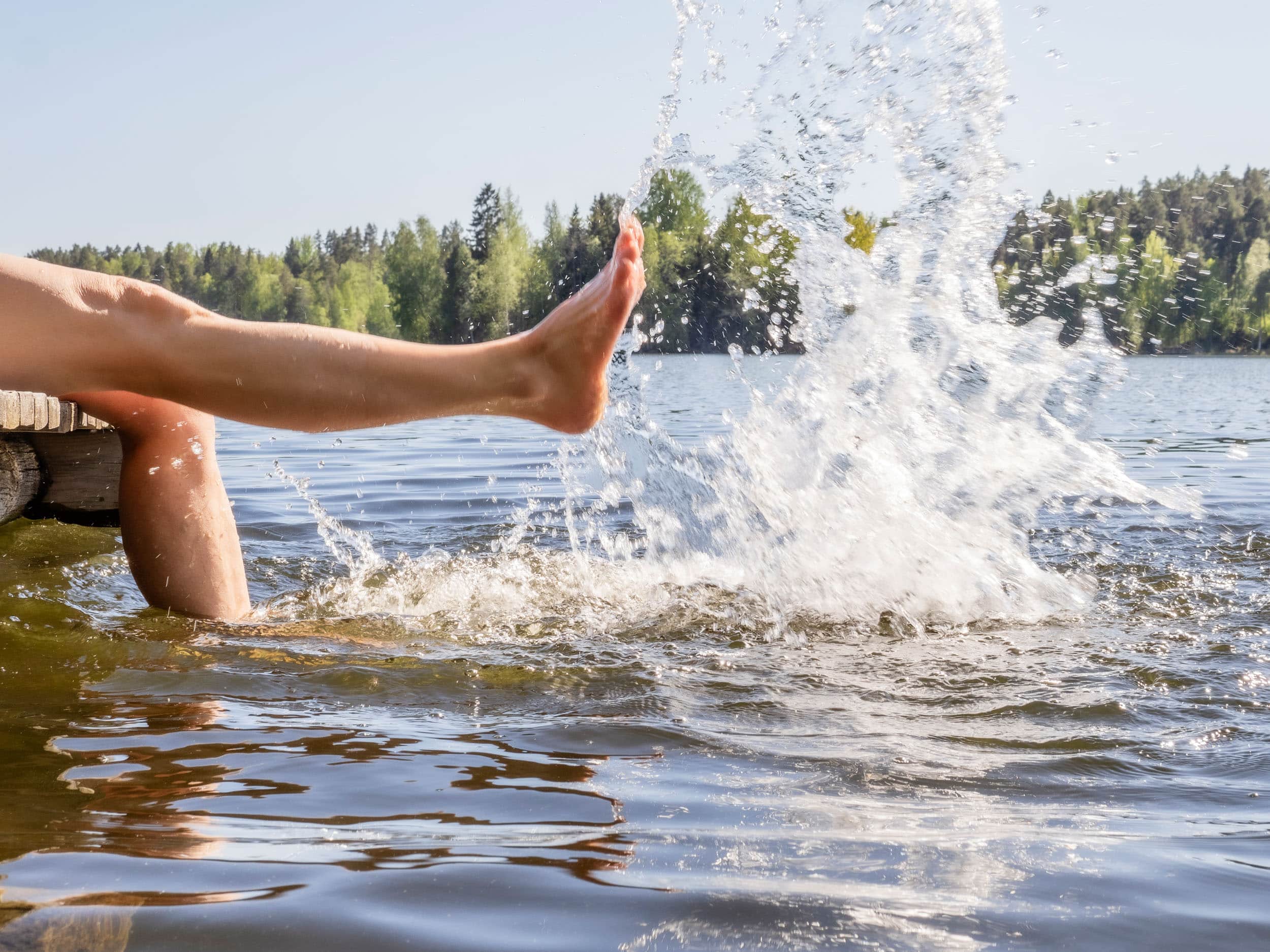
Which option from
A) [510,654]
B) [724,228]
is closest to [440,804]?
[510,654]

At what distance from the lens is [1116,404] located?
58.3ft

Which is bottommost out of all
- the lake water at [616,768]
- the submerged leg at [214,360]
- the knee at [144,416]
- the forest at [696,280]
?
the lake water at [616,768]

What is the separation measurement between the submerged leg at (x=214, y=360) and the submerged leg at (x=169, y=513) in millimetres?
537

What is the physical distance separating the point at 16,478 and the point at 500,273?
63226mm

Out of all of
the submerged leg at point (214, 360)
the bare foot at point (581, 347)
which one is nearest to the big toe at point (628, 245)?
the bare foot at point (581, 347)

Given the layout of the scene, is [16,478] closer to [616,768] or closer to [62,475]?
[62,475]

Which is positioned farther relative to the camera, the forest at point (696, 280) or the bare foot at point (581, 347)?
the forest at point (696, 280)

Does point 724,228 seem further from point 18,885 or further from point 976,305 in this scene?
point 18,885

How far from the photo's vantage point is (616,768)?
1631mm

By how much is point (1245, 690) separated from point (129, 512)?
2.39 metres

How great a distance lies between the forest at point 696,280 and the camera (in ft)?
89.0

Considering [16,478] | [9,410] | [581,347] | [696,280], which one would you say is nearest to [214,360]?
[581,347]

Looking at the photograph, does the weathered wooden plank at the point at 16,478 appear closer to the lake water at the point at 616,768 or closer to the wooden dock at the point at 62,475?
the wooden dock at the point at 62,475

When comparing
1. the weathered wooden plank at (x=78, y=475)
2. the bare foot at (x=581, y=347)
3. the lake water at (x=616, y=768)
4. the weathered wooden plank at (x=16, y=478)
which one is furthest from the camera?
the weathered wooden plank at (x=78, y=475)
